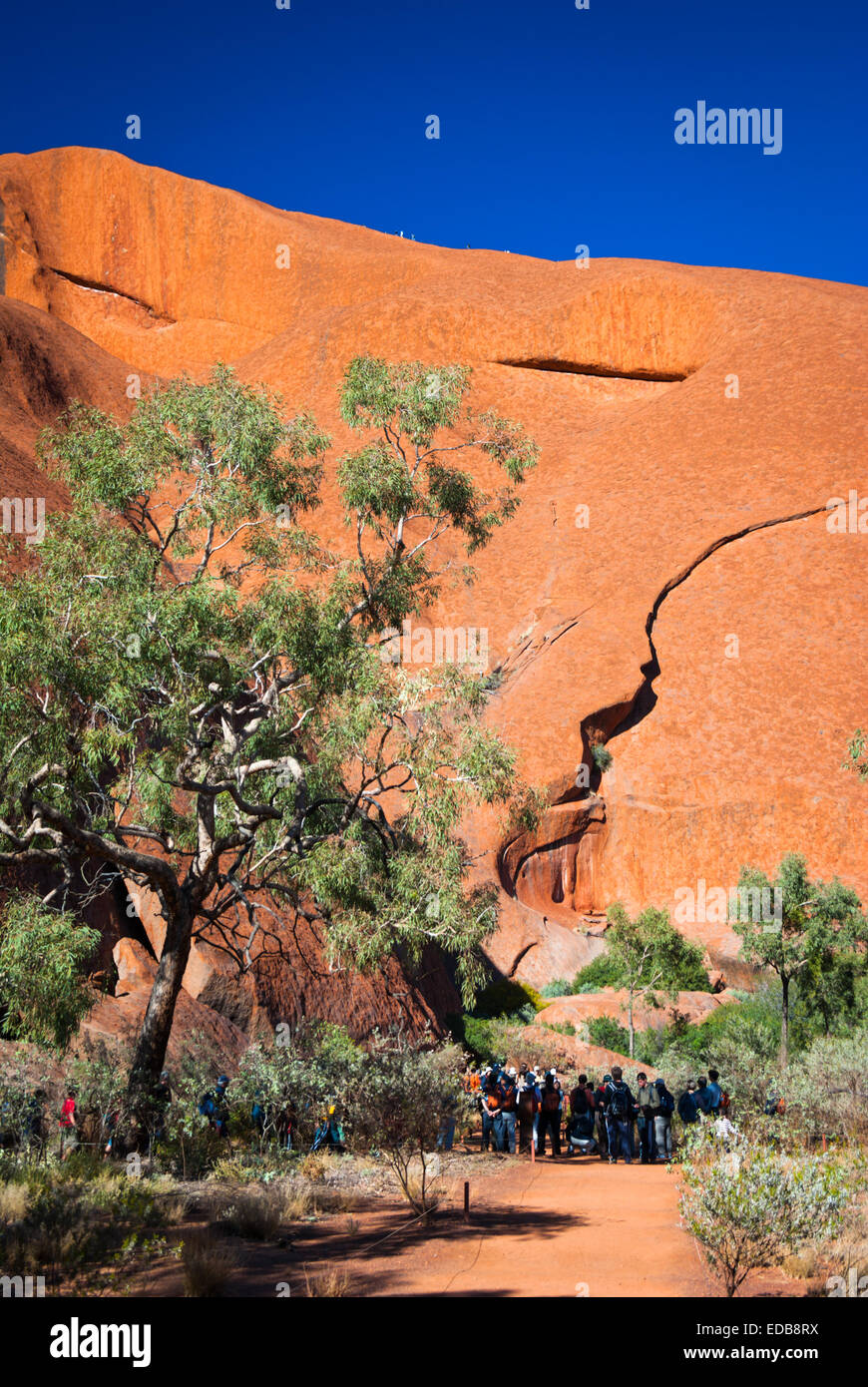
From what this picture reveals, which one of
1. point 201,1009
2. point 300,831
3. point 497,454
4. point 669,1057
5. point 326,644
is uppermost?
point 497,454

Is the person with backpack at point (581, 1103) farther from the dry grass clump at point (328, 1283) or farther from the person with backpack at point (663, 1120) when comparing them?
the dry grass clump at point (328, 1283)

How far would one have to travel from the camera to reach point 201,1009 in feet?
46.8

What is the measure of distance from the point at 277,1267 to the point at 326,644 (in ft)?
20.9

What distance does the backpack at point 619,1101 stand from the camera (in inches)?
474

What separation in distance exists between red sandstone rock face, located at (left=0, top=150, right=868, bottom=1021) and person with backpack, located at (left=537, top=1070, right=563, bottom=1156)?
13112 millimetres

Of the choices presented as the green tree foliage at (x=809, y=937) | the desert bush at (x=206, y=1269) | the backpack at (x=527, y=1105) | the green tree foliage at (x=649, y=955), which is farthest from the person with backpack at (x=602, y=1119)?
the green tree foliage at (x=649, y=955)

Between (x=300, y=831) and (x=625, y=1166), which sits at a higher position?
(x=300, y=831)

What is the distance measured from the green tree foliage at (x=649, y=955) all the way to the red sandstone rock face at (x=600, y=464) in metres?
4.06

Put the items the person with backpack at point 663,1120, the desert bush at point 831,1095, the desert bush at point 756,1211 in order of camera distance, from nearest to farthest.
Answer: the desert bush at point 756,1211 → the desert bush at point 831,1095 → the person with backpack at point 663,1120

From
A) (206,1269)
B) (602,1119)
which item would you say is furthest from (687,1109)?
(206,1269)

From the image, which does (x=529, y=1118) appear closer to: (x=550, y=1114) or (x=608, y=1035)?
(x=550, y=1114)

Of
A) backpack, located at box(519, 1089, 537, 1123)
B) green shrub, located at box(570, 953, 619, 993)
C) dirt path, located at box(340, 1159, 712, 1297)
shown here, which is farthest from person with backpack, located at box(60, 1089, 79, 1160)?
green shrub, located at box(570, 953, 619, 993)
